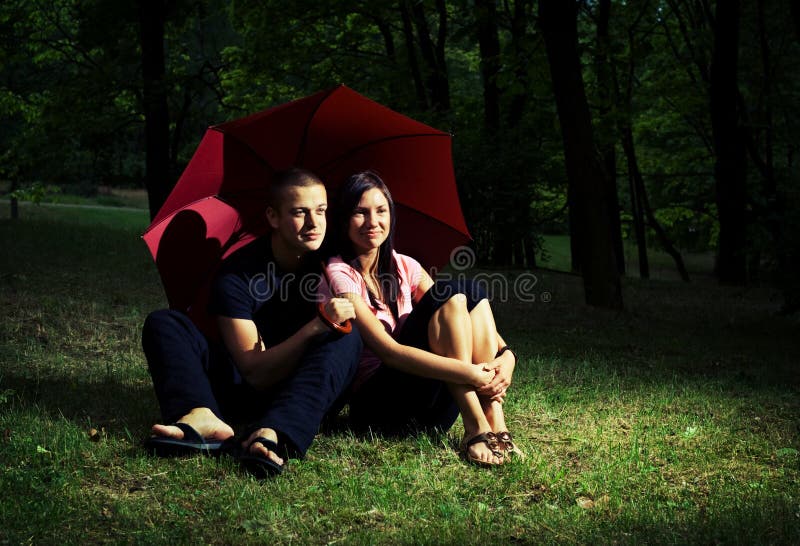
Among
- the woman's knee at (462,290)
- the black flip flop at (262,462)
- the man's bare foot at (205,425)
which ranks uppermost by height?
the woman's knee at (462,290)

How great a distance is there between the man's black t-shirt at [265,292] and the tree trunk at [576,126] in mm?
6290

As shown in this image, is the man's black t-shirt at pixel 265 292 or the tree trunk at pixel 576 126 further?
the tree trunk at pixel 576 126

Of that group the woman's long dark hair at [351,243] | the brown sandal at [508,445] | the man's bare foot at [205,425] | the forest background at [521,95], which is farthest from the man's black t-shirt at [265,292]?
the forest background at [521,95]

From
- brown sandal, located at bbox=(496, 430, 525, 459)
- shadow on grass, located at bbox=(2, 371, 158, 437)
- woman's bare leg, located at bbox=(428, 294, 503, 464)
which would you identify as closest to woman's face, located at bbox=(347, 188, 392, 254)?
woman's bare leg, located at bbox=(428, 294, 503, 464)

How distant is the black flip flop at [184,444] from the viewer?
13.5 feet

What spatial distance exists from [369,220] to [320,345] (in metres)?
0.71

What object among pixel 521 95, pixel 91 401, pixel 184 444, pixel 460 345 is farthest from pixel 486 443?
pixel 521 95

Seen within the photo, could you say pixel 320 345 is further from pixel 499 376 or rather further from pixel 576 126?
pixel 576 126

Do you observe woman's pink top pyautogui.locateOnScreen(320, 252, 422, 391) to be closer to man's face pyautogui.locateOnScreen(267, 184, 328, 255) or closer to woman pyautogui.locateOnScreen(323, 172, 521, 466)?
woman pyautogui.locateOnScreen(323, 172, 521, 466)

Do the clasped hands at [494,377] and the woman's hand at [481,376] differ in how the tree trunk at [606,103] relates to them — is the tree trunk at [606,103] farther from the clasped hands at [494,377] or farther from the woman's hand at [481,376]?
the woman's hand at [481,376]

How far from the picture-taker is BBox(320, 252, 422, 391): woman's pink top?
14.3 feet

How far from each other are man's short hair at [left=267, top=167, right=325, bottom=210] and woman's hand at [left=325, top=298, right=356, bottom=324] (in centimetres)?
65

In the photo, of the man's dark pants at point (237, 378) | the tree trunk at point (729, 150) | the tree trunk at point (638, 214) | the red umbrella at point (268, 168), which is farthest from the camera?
the tree trunk at point (638, 214)

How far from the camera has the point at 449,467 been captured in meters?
4.23
